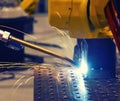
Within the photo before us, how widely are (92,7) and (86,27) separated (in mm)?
80

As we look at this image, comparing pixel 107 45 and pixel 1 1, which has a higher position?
pixel 1 1

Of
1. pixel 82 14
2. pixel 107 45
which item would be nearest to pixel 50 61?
pixel 107 45

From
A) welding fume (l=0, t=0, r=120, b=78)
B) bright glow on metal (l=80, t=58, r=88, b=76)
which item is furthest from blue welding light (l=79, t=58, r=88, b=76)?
welding fume (l=0, t=0, r=120, b=78)

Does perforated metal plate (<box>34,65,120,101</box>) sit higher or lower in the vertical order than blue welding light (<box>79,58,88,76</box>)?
lower

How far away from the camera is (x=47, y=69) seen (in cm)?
164

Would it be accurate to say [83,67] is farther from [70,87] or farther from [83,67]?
[70,87]

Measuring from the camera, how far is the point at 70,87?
56.7 inches

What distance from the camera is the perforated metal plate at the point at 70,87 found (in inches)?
53.3

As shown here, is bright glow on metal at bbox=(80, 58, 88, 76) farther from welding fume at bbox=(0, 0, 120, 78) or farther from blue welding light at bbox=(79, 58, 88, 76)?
welding fume at bbox=(0, 0, 120, 78)

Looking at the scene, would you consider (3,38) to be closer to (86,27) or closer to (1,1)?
(86,27)

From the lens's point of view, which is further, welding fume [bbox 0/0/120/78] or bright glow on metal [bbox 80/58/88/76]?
bright glow on metal [bbox 80/58/88/76]

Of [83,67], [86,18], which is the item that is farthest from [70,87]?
[86,18]

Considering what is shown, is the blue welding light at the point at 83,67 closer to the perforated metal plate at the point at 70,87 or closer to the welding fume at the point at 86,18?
the perforated metal plate at the point at 70,87

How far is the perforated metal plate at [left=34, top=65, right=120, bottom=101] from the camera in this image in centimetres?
135
